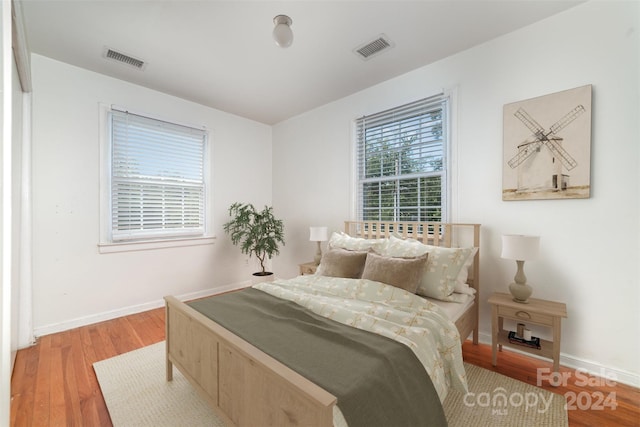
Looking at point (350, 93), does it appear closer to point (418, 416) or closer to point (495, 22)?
point (495, 22)

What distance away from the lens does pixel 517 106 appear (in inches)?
92.0

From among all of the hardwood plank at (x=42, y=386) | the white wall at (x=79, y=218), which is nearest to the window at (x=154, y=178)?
the white wall at (x=79, y=218)

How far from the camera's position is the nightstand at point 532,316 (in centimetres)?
193

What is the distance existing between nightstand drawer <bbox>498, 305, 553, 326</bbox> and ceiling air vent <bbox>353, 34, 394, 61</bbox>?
96.3 inches

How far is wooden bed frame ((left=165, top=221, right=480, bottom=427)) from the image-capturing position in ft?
3.29

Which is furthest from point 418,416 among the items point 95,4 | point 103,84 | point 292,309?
point 103,84

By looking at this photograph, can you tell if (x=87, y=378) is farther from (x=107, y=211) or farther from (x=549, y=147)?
(x=549, y=147)

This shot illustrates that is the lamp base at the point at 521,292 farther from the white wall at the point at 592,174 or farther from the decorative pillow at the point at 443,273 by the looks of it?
the decorative pillow at the point at 443,273

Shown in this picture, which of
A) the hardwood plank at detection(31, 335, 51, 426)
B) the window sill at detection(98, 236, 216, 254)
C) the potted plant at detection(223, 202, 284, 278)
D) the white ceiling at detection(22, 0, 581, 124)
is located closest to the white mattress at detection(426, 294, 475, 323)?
the white ceiling at detection(22, 0, 581, 124)

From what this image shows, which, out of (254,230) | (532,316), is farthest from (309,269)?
(532,316)

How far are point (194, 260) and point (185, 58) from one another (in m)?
2.49

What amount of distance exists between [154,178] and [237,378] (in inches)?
117

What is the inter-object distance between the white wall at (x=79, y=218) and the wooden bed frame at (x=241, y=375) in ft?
5.43

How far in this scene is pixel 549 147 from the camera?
7.20 ft
